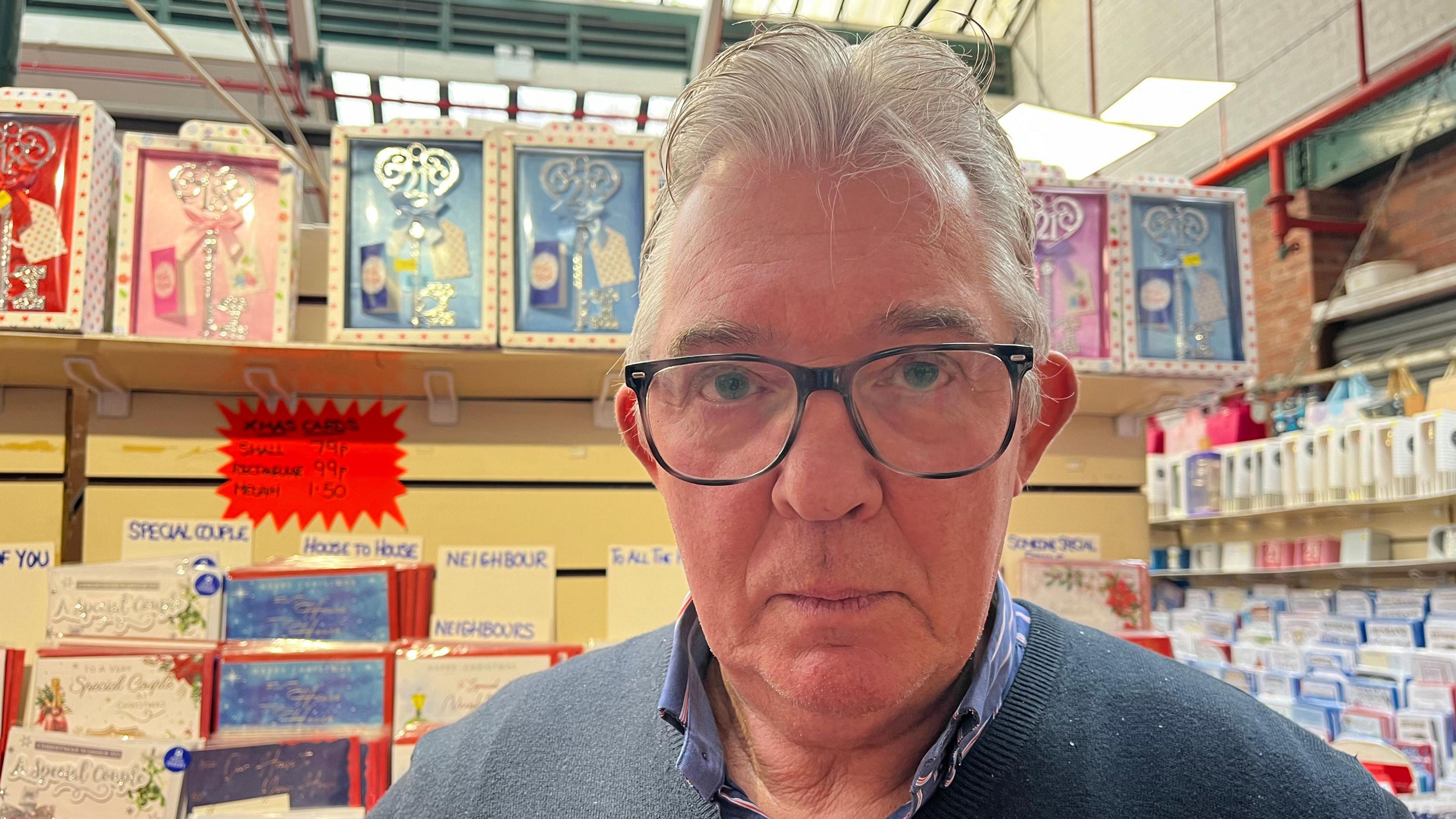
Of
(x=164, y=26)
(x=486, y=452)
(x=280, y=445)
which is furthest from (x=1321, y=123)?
(x=164, y=26)

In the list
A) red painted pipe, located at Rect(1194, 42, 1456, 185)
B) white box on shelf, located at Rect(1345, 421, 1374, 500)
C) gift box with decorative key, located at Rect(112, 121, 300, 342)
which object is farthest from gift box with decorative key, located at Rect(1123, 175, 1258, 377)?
red painted pipe, located at Rect(1194, 42, 1456, 185)

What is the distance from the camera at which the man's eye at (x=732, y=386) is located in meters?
0.81

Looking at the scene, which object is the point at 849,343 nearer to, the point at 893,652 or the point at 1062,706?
the point at 893,652

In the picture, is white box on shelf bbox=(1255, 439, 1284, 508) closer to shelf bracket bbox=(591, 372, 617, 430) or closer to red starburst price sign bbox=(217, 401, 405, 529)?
shelf bracket bbox=(591, 372, 617, 430)

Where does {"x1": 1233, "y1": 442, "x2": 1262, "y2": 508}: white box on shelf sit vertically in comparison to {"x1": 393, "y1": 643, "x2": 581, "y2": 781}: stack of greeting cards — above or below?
above

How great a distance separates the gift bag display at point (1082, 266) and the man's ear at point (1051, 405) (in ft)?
4.34

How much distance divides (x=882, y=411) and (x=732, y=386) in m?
0.14

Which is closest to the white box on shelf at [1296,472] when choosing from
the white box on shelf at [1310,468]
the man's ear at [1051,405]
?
the white box on shelf at [1310,468]

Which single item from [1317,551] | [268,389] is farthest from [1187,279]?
[1317,551]

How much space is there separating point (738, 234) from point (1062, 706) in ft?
1.89

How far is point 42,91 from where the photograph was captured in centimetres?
201

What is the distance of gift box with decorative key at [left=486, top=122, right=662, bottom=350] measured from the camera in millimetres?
2070

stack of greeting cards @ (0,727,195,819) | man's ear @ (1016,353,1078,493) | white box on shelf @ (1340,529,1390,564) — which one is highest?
man's ear @ (1016,353,1078,493)

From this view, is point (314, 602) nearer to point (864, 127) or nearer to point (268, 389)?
point (268, 389)
